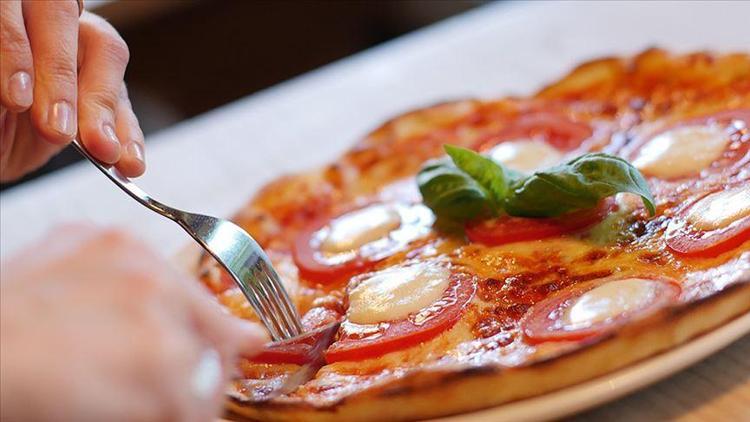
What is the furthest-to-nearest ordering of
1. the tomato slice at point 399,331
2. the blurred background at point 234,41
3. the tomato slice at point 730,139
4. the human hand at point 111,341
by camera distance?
the blurred background at point 234,41, the tomato slice at point 730,139, the tomato slice at point 399,331, the human hand at point 111,341

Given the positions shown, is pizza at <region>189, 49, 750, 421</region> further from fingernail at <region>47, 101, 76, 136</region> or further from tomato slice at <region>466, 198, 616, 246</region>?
fingernail at <region>47, 101, 76, 136</region>

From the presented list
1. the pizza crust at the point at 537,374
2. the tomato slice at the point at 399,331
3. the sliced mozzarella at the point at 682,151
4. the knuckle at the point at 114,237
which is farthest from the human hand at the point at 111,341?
the sliced mozzarella at the point at 682,151

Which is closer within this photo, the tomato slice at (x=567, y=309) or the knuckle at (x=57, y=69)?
the tomato slice at (x=567, y=309)

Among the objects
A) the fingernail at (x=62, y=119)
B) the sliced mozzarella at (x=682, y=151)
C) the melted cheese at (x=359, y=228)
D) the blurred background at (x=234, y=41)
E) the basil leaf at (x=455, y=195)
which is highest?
the blurred background at (x=234, y=41)

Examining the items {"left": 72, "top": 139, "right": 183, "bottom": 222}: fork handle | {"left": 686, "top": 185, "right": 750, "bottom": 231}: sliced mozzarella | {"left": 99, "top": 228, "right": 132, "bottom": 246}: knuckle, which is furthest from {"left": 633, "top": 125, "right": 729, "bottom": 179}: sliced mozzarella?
{"left": 99, "top": 228, "right": 132, "bottom": 246}: knuckle

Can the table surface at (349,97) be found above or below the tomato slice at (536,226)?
→ above

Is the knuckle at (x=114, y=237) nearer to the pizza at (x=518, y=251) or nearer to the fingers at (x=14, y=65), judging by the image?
the pizza at (x=518, y=251)
